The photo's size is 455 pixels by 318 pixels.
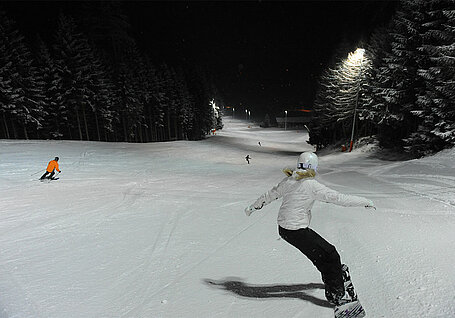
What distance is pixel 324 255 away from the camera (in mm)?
3305

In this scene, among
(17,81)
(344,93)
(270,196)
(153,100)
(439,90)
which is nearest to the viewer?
(270,196)

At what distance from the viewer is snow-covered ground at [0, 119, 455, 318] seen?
3.72 metres

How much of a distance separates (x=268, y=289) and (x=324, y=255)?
49.8 inches

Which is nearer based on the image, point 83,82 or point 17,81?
point 17,81

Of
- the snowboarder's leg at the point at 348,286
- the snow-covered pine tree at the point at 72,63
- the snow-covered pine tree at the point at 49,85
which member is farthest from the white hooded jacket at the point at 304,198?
the snow-covered pine tree at the point at 49,85

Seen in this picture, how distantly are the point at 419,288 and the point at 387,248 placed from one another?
137 centimetres

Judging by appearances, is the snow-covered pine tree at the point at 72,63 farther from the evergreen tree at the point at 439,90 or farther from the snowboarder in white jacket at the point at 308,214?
the snowboarder in white jacket at the point at 308,214

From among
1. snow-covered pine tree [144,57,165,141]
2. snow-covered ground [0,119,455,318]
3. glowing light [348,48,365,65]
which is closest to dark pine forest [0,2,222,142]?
snow-covered pine tree [144,57,165,141]

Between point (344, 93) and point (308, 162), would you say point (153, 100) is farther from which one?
point (308, 162)

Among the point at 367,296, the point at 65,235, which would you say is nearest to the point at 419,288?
the point at 367,296

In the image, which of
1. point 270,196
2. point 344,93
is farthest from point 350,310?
point 344,93

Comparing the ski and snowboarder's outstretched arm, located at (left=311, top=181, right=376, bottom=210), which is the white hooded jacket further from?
the ski

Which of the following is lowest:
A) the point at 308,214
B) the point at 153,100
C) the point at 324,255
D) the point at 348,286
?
the point at 348,286

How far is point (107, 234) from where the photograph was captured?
6590 millimetres
